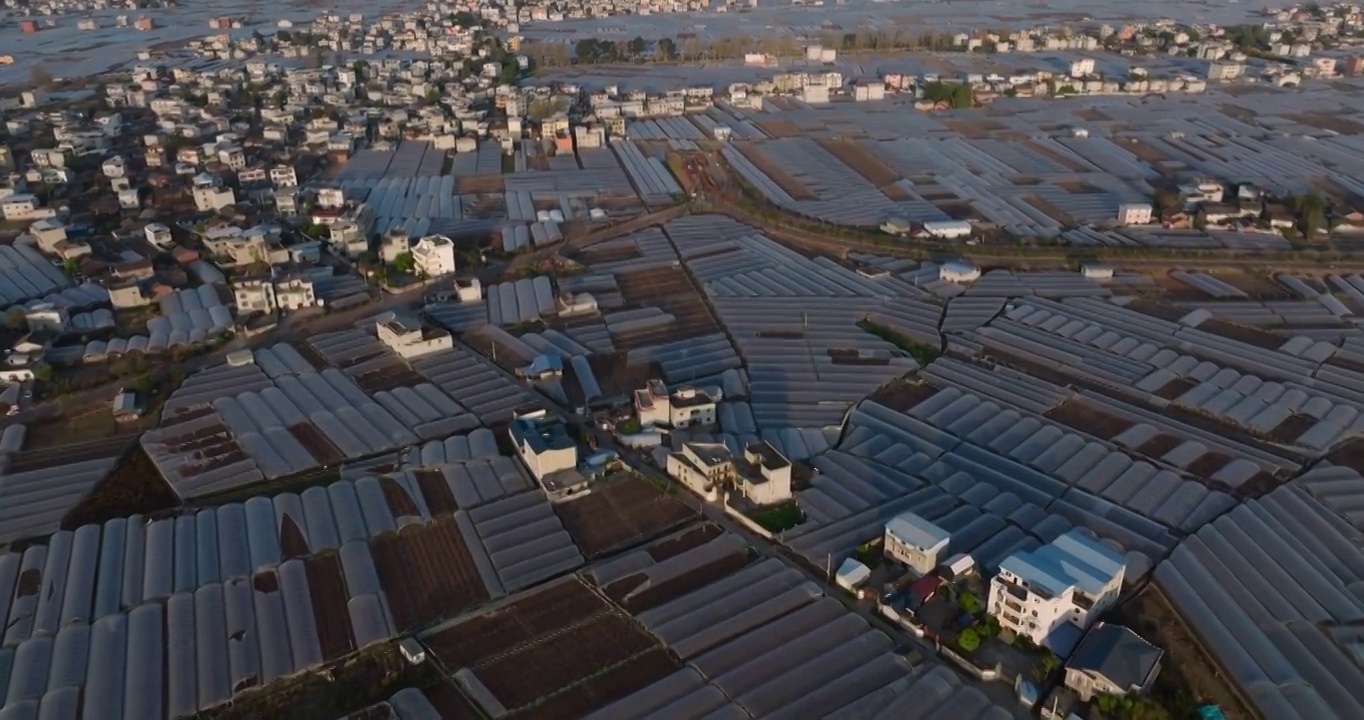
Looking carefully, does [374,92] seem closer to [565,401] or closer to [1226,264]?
[565,401]

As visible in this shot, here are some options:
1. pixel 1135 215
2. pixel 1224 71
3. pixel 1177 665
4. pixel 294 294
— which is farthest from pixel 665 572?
pixel 1224 71

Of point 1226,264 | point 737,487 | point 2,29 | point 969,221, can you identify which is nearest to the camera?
point 737,487

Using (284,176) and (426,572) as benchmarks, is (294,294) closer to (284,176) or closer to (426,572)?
(426,572)

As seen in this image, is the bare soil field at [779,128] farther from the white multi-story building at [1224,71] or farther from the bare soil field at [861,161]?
the white multi-story building at [1224,71]

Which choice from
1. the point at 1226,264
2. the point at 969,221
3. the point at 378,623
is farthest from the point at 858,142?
the point at 378,623

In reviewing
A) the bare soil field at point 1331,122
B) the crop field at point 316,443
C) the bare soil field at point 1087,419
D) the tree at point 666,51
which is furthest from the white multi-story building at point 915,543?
the tree at point 666,51

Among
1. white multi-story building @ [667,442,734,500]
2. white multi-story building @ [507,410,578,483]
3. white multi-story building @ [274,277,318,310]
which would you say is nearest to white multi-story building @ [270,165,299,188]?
white multi-story building @ [274,277,318,310]
